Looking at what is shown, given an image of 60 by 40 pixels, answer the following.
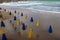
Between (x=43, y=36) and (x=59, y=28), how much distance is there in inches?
30.1

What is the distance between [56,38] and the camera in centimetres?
308

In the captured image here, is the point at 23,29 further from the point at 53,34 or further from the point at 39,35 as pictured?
the point at 53,34

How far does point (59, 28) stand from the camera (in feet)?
12.5

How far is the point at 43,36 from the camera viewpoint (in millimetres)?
3170

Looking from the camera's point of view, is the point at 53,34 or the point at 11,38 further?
the point at 53,34

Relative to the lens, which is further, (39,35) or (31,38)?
(39,35)

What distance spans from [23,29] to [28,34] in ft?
0.88

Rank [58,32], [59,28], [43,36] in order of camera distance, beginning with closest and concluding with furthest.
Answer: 1. [43,36]
2. [58,32]
3. [59,28]

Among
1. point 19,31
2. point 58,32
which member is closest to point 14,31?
point 19,31

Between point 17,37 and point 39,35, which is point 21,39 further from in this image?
point 39,35

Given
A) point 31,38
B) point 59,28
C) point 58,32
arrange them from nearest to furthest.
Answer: point 31,38
point 58,32
point 59,28

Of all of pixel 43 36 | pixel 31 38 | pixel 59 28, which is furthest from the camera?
pixel 59 28

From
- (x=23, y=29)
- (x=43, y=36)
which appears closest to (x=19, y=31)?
(x=23, y=29)

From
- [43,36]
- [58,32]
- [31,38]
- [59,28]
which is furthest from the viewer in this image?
[59,28]
